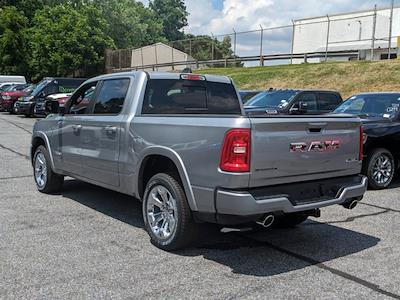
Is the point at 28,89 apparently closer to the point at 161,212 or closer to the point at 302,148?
the point at 161,212

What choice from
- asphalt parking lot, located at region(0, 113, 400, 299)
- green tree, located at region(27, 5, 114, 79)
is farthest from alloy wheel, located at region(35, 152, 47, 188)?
green tree, located at region(27, 5, 114, 79)

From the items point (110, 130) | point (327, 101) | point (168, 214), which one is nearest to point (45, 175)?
point (110, 130)

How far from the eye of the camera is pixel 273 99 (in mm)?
13141

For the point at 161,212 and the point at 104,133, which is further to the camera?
the point at 104,133

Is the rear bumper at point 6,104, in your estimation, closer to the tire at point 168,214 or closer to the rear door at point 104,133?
the rear door at point 104,133

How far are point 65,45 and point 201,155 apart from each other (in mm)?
42703

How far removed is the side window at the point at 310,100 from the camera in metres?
12.8

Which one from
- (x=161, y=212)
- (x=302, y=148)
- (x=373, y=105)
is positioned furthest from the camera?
(x=373, y=105)

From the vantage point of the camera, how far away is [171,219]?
5.09 m

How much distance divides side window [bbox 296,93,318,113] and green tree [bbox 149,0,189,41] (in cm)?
11860

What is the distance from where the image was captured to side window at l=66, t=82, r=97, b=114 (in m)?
6.75

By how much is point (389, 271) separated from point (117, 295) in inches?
100.0

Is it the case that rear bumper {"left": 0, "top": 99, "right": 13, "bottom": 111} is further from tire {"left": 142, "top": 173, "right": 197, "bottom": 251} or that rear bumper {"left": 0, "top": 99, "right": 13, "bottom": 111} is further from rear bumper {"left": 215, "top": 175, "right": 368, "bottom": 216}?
rear bumper {"left": 215, "top": 175, "right": 368, "bottom": 216}

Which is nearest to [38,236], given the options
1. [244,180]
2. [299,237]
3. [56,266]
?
[56,266]
